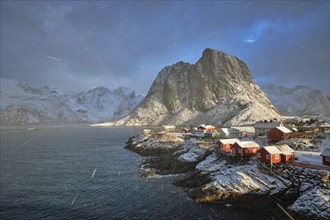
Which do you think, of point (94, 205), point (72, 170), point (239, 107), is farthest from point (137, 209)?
point (239, 107)

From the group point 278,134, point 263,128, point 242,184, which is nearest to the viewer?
point 242,184

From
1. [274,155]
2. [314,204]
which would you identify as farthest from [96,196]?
[314,204]

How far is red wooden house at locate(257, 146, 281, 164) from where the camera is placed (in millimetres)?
38594

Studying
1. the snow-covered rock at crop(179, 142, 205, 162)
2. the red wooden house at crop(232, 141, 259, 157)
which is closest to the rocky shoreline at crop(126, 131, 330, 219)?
the red wooden house at crop(232, 141, 259, 157)

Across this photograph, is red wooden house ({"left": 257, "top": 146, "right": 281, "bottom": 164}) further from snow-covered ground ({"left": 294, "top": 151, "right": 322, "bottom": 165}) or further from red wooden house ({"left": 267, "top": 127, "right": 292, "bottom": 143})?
red wooden house ({"left": 267, "top": 127, "right": 292, "bottom": 143})

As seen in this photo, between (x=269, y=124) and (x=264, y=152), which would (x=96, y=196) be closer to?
(x=264, y=152)

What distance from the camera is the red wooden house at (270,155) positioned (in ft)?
127

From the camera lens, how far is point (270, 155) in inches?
1515

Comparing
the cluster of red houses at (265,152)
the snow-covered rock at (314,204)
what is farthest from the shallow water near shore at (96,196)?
the cluster of red houses at (265,152)

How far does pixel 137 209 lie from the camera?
32.5m

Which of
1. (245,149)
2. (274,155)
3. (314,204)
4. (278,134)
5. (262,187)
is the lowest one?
(314,204)

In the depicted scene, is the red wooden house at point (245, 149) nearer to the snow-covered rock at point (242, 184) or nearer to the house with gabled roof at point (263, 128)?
the snow-covered rock at point (242, 184)

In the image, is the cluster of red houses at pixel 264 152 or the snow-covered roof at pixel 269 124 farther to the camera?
the snow-covered roof at pixel 269 124

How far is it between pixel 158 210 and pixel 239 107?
159 m
